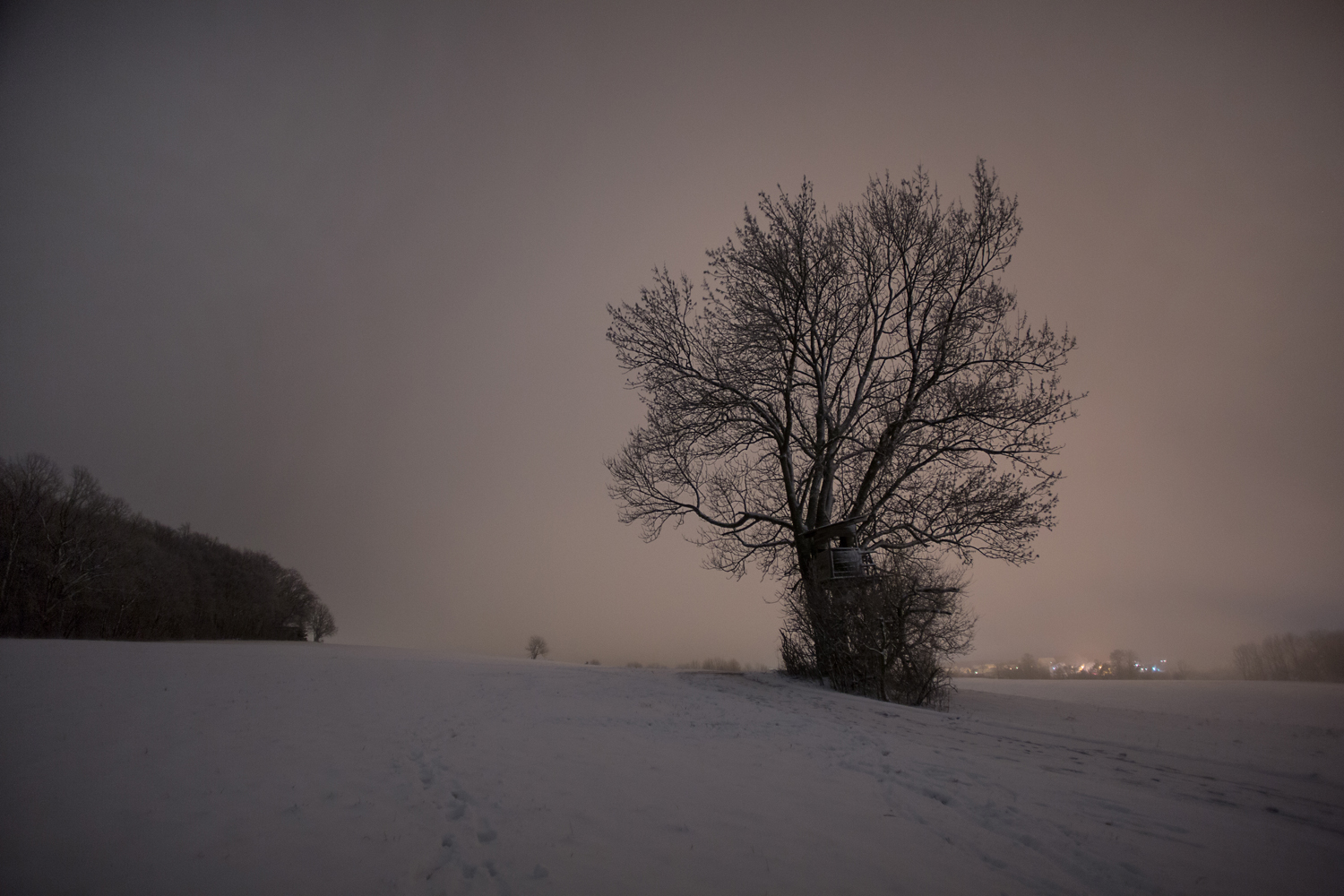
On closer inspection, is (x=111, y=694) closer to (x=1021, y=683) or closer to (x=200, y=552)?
(x=1021, y=683)

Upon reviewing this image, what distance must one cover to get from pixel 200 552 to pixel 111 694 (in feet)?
137

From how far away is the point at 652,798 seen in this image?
3564mm

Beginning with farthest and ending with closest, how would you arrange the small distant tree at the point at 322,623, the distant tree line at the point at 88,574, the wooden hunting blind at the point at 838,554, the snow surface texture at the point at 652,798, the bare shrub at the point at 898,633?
the small distant tree at the point at 322,623, the distant tree line at the point at 88,574, the wooden hunting blind at the point at 838,554, the bare shrub at the point at 898,633, the snow surface texture at the point at 652,798

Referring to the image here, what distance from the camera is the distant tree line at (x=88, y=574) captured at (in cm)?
2044

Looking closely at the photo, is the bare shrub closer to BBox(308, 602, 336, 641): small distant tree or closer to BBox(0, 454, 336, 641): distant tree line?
BBox(0, 454, 336, 641): distant tree line

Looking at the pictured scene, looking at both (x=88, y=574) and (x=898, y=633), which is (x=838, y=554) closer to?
(x=898, y=633)

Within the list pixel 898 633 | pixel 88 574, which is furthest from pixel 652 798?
pixel 88 574

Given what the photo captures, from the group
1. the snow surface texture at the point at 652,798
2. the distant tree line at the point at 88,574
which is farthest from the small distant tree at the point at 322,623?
the snow surface texture at the point at 652,798

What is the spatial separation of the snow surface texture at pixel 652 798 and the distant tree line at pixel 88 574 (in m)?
21.0

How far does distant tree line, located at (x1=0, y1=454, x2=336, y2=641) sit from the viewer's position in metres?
20.4

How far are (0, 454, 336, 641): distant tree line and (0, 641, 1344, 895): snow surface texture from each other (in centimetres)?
2098

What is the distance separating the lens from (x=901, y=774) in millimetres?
4160

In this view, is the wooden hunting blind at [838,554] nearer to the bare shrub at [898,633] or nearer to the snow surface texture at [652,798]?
the bare shrub at [898,633]

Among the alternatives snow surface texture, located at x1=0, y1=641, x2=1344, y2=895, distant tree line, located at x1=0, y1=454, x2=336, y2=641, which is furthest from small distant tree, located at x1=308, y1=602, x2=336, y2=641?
snow surface texture, located at x1=0, y1=641, x2=1344, y2=895
